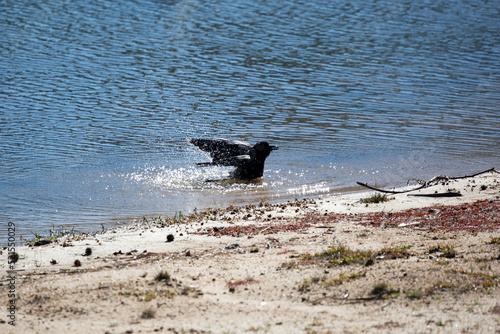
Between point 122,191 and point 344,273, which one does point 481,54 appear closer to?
point 122,191

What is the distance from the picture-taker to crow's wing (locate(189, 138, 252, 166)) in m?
13.9

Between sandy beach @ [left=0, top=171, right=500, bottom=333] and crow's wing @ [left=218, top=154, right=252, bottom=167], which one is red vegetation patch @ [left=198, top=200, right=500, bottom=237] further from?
crow's wing @ [left=218, top=154, right=252, bottom=167]

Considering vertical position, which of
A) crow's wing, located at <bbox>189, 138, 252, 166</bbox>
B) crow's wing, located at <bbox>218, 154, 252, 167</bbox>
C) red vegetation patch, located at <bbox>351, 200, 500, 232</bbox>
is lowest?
red vegetation patch, located at <bbox>351, 200, 500, 232</bbox>

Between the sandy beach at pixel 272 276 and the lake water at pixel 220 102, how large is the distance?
2366mm

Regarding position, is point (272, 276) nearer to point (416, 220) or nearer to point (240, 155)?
point (416, 220)

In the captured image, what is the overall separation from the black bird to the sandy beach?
342 cm

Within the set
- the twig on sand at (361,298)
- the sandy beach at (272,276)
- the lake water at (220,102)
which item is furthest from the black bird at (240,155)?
the twig on sand at (361,298)

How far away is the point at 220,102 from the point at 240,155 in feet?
21.7

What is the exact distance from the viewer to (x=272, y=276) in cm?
701

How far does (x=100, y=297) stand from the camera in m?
6.48

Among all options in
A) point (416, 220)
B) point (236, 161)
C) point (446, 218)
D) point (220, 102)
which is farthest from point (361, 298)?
point (220, 102)

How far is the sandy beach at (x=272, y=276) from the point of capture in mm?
5812

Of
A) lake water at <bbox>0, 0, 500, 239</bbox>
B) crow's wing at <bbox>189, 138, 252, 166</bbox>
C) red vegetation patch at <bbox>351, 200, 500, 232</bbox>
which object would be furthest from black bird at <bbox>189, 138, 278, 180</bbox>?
red vegetation patch at <bbox>351, 200, 500, 232</bbox>

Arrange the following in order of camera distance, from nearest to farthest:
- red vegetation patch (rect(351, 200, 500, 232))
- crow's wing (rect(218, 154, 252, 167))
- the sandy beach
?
the sandy beach, red vegetation patch (rect(351, 200, 500, 232)), crow's wing (rect(218, 154, 252, 167))
